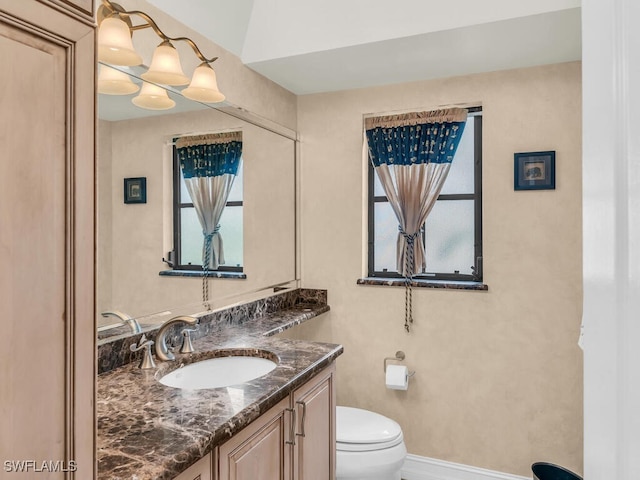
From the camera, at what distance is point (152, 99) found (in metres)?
1.86

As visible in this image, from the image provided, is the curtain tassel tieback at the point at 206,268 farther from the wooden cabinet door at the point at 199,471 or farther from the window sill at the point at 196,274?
the wooden cabinet door at the point at 199,471

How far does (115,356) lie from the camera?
165cm

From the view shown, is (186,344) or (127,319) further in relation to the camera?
(186,344)

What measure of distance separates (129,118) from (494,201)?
1.91m

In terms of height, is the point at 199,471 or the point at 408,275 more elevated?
the point at 408,275

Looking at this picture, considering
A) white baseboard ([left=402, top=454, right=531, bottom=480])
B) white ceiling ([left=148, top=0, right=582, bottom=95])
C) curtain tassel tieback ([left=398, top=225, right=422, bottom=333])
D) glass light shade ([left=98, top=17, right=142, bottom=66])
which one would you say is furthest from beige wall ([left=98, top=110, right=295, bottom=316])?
white baseboard ([left=402, top=454, right=531, bottom=480])

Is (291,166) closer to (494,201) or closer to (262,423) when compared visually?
(494,201)

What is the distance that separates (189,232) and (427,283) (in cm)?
140

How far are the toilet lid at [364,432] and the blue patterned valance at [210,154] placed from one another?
1.45 m

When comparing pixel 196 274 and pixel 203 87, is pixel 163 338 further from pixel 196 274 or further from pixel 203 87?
pixel 203 87

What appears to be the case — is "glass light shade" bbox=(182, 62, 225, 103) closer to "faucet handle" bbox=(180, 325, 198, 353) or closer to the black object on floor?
"faucet handle" bbox=(180, 325, 198, 353)
